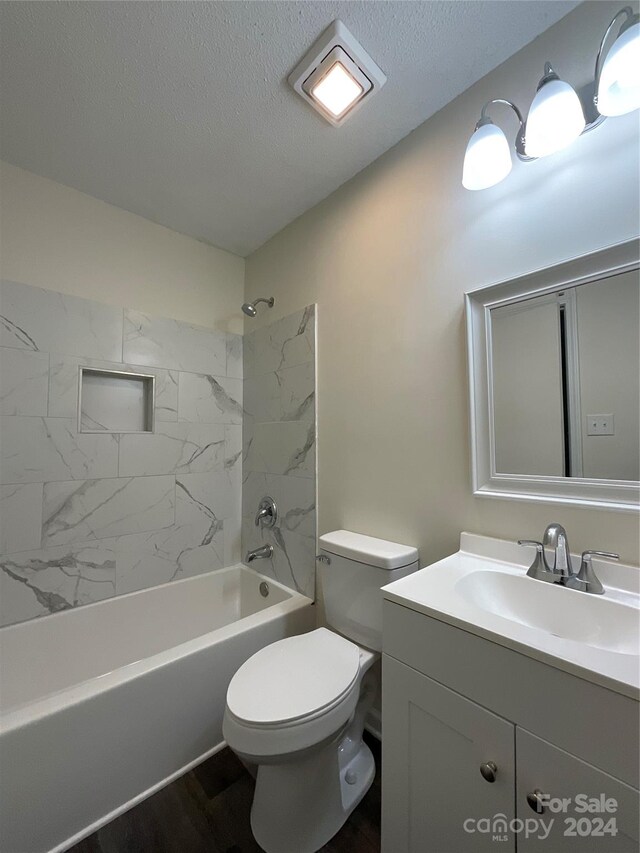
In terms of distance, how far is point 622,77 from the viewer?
805 millimetres

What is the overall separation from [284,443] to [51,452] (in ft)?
3.61

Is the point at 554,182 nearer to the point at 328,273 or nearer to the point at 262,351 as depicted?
the point at 328,273

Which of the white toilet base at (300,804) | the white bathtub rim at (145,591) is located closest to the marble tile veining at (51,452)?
the white bathtub rim at (145,591)

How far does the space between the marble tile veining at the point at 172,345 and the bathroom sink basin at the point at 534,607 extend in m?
1.69

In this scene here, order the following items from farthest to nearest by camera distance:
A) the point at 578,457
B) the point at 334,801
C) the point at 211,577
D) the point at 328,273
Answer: the point at 211,577, the point at 328,273, the point at 334,801, the point at 578,457

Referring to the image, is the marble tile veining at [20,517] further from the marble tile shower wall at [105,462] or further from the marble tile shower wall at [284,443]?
the marble tile shower wall at [284,443]

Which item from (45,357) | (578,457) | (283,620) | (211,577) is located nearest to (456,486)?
(578,457)

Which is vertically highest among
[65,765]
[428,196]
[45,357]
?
[428,196]

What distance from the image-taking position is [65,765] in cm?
105

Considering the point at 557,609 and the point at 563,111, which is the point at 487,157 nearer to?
the point at 563,111

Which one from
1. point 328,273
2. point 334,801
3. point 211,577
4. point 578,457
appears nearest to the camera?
point 578,457

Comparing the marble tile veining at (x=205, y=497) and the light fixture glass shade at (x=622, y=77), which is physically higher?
the light fixture glass shade at (x=622, y=77)

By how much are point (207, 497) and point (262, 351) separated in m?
0.95

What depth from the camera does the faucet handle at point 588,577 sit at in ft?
2.79
